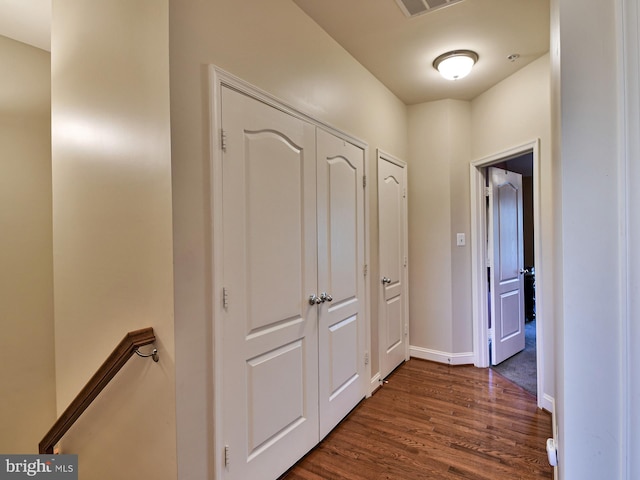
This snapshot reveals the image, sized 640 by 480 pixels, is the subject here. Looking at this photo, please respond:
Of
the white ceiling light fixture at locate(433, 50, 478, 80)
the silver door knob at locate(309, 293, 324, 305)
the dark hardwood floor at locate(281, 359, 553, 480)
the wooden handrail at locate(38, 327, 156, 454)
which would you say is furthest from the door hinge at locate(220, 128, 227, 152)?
the white ceiling light fixture at locate(433, 50, 478, 80)

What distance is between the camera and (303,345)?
1.99 meters

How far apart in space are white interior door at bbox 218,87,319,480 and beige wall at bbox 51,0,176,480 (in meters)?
0.28

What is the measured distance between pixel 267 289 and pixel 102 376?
86 cm

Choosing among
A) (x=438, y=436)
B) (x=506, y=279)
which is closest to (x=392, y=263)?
(x=506, y=279)

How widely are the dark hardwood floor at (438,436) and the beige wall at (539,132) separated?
17.5 inches

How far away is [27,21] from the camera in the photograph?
2309 millimetres

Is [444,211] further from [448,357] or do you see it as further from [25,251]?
[25,251]

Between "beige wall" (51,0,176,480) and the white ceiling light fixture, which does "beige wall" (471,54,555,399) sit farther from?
"beige wall" (51,0,176,480)

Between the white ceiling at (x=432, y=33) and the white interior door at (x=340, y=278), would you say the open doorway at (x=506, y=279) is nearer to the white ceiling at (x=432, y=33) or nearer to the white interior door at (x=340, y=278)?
the white ceiling at (x=432, y=33)

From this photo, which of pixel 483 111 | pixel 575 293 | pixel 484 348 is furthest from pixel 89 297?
pixel 483 111

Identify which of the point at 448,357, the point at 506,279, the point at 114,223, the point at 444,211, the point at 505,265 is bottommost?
the point at 448,357

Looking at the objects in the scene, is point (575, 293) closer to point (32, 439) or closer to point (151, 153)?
point (151, 153)

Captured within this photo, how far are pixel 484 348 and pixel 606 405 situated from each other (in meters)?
3.08

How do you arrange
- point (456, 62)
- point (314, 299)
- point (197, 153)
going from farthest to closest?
1. point (456, 62)
2. point (314, 299)
3. point (197, 153)
